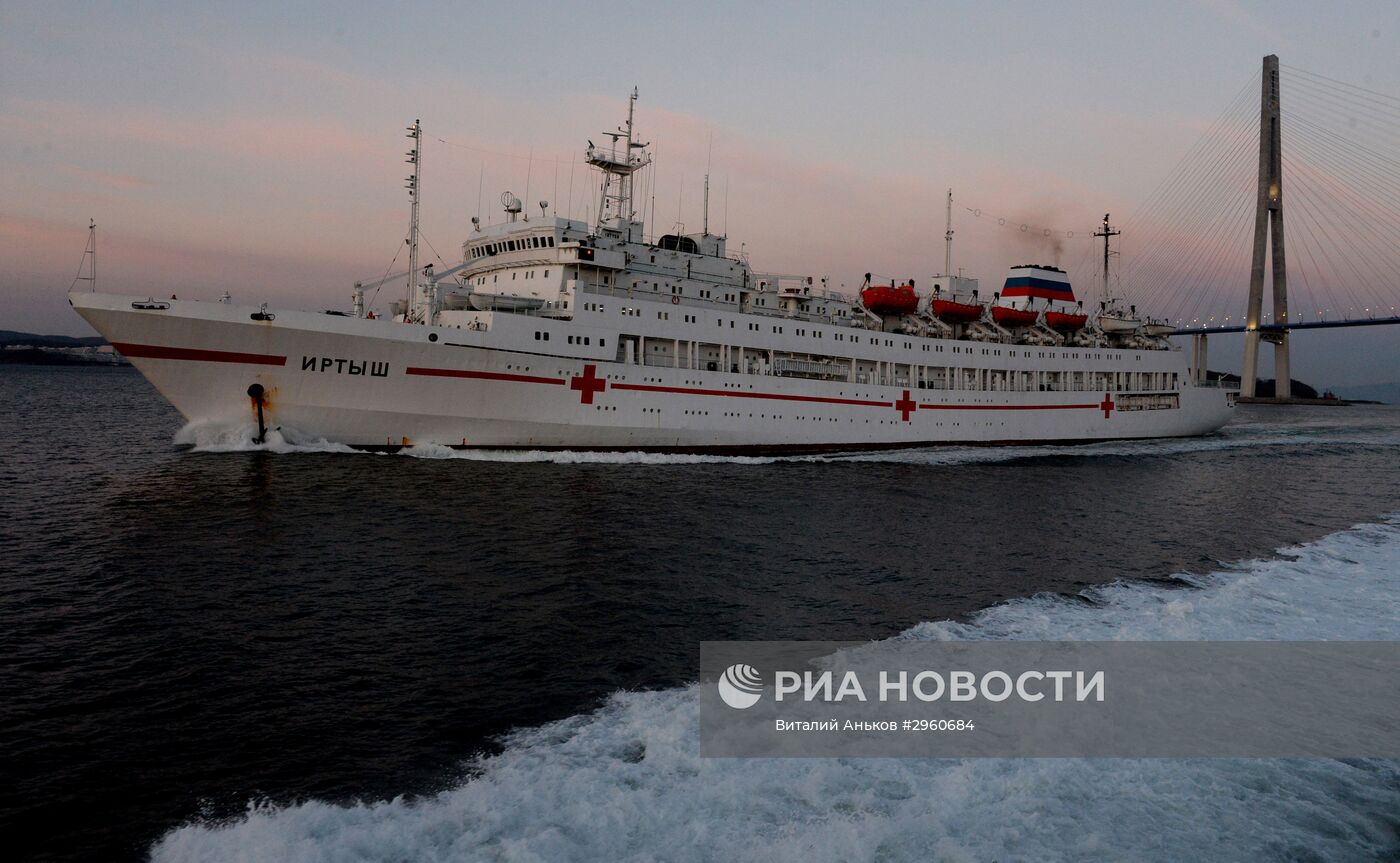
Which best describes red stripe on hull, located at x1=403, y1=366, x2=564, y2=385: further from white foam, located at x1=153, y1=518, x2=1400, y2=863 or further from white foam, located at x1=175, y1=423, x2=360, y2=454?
white foam, located at x1=153, y1=518, x2=1400, y2=863

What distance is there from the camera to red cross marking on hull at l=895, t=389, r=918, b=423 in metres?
28.0

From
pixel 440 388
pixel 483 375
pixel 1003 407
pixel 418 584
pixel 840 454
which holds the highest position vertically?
pixel 483 375

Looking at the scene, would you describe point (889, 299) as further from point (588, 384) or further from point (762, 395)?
point (588, 384)

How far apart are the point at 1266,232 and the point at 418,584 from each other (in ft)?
286

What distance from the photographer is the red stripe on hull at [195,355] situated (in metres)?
17.3

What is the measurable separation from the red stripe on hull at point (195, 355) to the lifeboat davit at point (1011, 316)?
28379mm

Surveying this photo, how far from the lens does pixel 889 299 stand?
96.6 feet

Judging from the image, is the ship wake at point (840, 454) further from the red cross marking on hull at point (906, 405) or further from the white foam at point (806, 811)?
the white foam at point (806, 811)

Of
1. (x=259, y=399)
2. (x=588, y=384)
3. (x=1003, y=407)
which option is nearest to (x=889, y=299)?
(x=1003, y=407)

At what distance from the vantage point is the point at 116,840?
14.9 feet

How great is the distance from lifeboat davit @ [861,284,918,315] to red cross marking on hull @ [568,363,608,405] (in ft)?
43.6

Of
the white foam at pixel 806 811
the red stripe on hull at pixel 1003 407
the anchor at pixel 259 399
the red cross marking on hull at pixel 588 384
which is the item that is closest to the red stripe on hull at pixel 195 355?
the anchor at pixel 259 399

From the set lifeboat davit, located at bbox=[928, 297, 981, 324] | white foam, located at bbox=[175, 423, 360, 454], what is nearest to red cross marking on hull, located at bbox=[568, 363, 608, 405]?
white foam, located at bbox=[175, 423, 360, 454]

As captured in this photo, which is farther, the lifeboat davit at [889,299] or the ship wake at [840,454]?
the lifeboat davit at [889,299]
